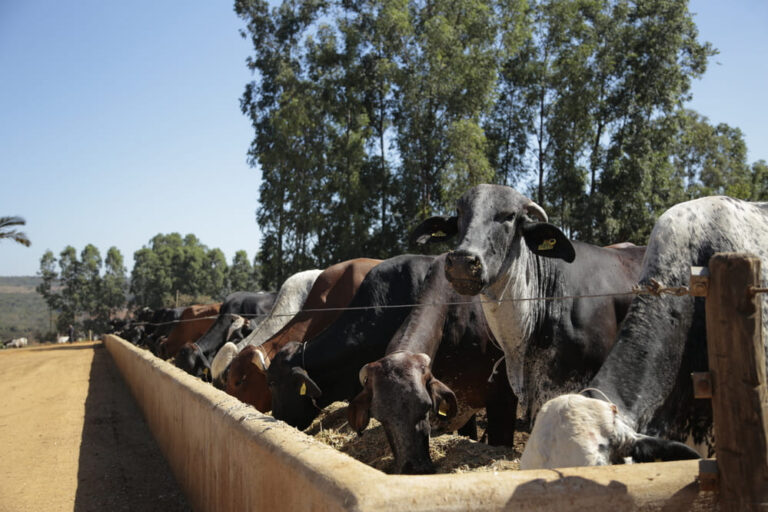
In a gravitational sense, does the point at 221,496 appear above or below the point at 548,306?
below

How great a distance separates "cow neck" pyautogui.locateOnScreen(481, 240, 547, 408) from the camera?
5.30m

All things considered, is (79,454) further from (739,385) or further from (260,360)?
(739,385)

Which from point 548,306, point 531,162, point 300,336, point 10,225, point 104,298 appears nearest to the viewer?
point 548,306

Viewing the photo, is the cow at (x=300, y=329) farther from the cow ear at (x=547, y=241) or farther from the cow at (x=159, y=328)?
the cow at (x=159, y=328)

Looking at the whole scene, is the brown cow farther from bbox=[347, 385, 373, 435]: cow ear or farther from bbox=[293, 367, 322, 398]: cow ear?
bbox=[347, 385, 373, 435]: cow ear

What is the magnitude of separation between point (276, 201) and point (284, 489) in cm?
2524

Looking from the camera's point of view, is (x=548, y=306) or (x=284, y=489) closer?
(x=284, y=489)

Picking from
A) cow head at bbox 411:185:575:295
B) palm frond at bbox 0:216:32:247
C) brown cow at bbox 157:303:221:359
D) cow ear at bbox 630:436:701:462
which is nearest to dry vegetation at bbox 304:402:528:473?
cow head at bbox 411:185:575:295

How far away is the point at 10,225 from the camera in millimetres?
34906

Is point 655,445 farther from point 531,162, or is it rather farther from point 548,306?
point 531,162

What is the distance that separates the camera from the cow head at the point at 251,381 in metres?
7.91

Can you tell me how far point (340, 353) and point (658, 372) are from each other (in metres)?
4.15

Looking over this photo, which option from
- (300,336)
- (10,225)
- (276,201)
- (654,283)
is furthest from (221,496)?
(10,225)

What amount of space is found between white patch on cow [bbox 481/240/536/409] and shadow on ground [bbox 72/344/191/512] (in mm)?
2789
